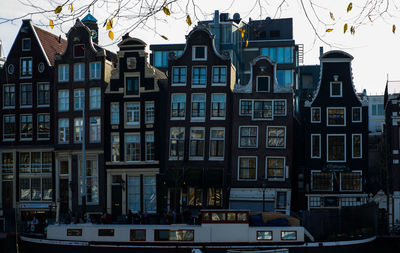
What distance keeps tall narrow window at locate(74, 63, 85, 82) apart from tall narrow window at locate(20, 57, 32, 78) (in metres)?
4.23

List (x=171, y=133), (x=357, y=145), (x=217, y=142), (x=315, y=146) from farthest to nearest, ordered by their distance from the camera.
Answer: (x=171, y=133) < (x=217, y=142) < (x=315, y=146) < (x=357, y=145)

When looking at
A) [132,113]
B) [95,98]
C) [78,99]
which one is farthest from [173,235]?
[78,99]

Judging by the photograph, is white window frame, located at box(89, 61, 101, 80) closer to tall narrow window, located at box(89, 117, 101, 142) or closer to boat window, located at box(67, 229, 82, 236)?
tall narrow window, located at box(89, 117, 101, 142)

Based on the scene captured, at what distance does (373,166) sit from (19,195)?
31717 mm

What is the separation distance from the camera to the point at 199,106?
155 ft

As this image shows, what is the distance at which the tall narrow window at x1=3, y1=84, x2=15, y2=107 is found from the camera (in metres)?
51.8

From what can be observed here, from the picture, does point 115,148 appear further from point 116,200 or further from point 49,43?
point 49,43

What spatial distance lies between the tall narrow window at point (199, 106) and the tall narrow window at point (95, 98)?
7910mm

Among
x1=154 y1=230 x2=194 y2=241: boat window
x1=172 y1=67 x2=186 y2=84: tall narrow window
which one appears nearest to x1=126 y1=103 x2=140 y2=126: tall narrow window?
x1=172 y1=67 x2=186 y2=84: tall narrow window

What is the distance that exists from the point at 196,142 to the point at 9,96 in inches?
660

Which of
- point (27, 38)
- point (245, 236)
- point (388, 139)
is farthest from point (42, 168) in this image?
point (388, 139)

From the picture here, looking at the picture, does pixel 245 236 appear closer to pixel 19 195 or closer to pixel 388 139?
pixel 388 139

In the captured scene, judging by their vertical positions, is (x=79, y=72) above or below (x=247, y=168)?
above

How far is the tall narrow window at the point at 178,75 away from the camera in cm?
4747
